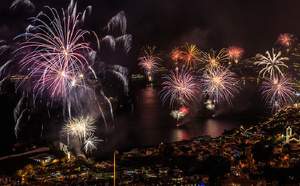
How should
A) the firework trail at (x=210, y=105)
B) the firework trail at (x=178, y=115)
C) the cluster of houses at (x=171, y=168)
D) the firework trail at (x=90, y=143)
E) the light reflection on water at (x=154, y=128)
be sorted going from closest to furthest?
the cluster of houses at (x=171, y=168), the firework trail at (x=90, y=143), the light reflection on water at (x=154, y=128), the firework trail at (x=178, y=115), the firework trail at (x=210, y=105)

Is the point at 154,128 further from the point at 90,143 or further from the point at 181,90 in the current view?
the point at 90,143

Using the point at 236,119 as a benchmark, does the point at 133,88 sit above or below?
above

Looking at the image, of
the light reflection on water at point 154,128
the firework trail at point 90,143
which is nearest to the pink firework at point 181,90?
the light reflection on water at point 154,128

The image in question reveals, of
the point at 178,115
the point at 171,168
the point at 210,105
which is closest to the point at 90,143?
the point at 171,168

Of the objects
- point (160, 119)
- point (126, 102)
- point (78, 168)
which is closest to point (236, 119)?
point (160, 119)

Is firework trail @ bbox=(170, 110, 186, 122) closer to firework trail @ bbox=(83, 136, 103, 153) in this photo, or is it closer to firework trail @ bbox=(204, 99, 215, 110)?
firework trail @ bbox=(204, 99, 215, 110)

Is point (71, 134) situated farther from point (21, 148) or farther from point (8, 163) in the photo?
point (8, 163)

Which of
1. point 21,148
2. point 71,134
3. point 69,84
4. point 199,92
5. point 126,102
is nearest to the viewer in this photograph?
point 21,148

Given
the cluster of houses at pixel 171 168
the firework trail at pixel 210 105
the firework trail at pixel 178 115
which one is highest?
the firework trail at pixel 210 105

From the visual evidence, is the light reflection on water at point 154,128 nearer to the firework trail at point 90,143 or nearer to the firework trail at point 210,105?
the firework trail at point 90,143
